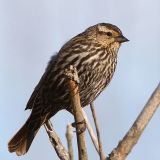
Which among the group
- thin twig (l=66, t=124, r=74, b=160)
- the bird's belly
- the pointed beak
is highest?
thin twig (l=66, t=124, r=74, b=160)

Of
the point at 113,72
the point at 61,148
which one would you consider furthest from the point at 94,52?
the point at 61,148

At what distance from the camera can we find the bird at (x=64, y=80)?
12.8 feet

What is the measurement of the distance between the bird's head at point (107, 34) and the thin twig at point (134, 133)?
181 cm

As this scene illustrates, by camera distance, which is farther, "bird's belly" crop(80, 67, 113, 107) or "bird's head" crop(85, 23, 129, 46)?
"bird's head" crop(85, 23, 129, 46)

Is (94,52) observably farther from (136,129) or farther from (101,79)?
(136,129)

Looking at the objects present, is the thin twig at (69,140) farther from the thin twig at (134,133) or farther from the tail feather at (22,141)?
the tail feather at (22,141)

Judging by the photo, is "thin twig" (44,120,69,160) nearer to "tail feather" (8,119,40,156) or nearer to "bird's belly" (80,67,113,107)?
"tail feather" (8,119,40,156)

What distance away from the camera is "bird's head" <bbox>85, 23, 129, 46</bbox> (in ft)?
14.1

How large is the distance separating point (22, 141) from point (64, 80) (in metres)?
0.46

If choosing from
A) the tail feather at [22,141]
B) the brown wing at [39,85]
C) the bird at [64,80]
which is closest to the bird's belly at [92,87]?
the bird at [64,80]

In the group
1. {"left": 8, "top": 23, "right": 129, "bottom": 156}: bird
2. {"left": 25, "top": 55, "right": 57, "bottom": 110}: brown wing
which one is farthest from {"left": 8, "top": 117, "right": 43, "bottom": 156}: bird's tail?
{"left": 25, "top": 55, "right": 57, "bottom": 110}: brown wing

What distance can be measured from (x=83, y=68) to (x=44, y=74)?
34 centimetres

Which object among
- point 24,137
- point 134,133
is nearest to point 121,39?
point 24,137

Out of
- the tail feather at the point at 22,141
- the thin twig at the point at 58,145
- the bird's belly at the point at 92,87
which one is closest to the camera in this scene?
the thin twig at the point at 58,145
